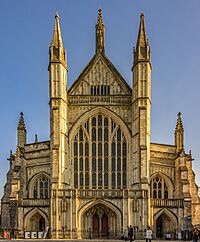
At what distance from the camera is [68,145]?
2331 inches

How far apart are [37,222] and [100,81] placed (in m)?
16.8

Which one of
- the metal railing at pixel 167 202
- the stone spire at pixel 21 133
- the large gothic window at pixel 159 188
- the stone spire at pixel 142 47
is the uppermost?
the stone spire at pixel 142 47

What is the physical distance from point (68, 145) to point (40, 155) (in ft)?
13.5

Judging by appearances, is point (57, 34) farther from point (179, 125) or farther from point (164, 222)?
point (164, 222)

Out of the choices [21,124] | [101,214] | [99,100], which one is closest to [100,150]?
[99,100]

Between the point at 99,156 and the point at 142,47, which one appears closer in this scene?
the point at 99,156

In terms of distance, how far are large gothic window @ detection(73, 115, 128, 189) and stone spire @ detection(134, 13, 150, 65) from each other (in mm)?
7694

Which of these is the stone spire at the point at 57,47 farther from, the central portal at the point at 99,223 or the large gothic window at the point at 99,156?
the central portal at the point at 99,223

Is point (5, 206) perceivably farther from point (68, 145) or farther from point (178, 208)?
point (178, 208)

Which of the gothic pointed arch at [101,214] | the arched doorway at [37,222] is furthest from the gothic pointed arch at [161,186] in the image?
the arched doorway at [37,222]

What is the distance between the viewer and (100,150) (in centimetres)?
5925

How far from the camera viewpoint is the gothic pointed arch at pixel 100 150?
58.8 metres

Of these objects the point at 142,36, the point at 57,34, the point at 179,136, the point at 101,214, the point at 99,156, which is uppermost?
the point at 57,34

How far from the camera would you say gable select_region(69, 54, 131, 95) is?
2408 inches
